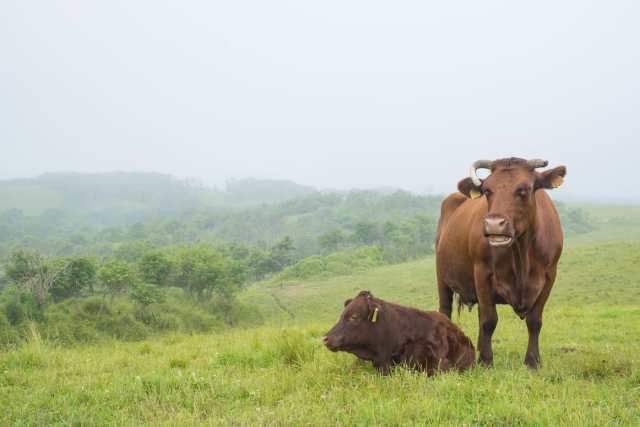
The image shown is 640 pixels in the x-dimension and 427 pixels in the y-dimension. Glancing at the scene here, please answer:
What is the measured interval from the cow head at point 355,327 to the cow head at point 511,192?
1.76m

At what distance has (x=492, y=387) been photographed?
16.6 ft

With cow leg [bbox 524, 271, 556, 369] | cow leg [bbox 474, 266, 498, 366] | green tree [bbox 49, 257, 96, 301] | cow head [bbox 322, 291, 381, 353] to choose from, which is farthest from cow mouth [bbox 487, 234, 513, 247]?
green tree [bbox 49, 257, 96, 301]

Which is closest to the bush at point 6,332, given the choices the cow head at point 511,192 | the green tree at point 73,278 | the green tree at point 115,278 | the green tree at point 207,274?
the green tree at point 73,278

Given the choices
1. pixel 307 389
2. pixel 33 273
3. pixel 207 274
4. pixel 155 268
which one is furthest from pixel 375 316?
pixel 207 274

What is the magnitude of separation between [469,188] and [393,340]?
224 cm

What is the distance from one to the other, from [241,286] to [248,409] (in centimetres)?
5035

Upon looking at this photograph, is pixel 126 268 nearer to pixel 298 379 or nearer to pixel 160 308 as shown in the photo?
pixel 160 308

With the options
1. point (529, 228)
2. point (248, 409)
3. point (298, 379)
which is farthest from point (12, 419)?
point (529, 228)

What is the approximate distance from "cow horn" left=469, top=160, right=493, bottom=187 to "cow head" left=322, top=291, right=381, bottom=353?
6.49 ft

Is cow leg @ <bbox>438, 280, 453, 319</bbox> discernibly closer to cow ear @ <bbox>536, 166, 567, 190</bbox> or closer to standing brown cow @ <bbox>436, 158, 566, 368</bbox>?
standing brown cow @ <bbox>436, 158, 566, 368</bbox>

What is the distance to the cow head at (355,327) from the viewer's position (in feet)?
20.0

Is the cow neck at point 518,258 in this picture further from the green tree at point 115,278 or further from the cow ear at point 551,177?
the green tree at point 115,278

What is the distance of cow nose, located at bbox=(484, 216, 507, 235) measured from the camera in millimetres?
5340

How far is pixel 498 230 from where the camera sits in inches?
210
